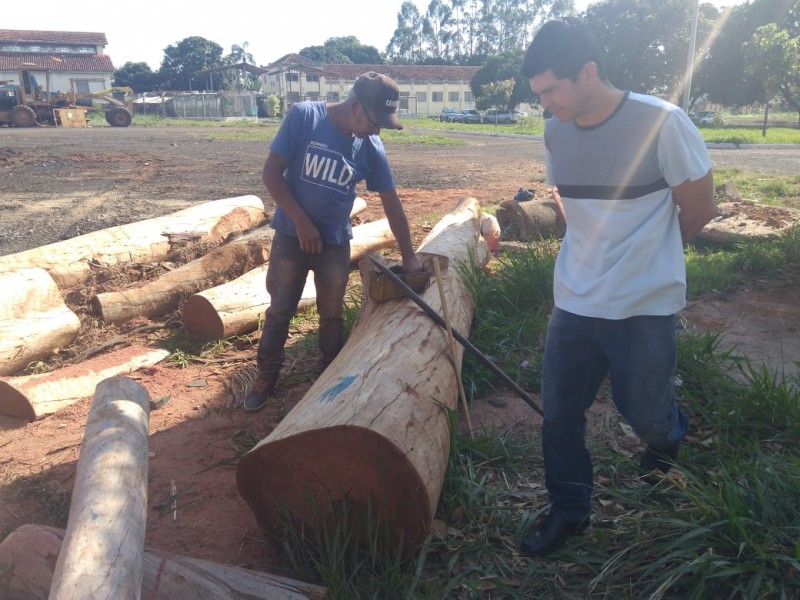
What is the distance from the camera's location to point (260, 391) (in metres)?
4.03

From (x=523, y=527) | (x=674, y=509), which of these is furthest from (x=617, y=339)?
(x=523, y=527)

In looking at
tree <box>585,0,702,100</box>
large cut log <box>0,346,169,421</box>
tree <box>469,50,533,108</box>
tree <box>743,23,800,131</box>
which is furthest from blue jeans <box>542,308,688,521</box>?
tree <box>469,50,533,108</box>

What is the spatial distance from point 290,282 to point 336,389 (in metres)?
1.34

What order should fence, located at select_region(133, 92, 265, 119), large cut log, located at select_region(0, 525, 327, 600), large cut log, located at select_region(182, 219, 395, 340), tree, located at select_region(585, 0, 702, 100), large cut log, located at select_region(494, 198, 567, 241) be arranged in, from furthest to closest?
fence, located at select_region(133, 92, 265, 119) < tree, located at select_region(585, 0, 702, 100) < large cut log, located at select_region(494, 198, 567, 241) < large cut log, located at select_region(182, 219, 395, 340) < large cut log, located at select_region(0, 525, 327, 600)

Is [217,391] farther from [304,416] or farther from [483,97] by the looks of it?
[483,97]

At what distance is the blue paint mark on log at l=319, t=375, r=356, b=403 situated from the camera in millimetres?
2703

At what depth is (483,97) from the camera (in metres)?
48.4

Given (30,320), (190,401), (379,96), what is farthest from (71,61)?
(379,96)

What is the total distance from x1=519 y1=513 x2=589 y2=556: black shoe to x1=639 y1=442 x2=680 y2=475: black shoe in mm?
430

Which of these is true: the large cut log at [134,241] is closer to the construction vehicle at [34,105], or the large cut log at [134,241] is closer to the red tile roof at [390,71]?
the construction vehicle at [34,105]

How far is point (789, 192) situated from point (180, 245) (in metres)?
9.48

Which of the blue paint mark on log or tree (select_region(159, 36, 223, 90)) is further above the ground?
tree (select_region(159, 36, 223, 90))

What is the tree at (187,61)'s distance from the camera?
261ft

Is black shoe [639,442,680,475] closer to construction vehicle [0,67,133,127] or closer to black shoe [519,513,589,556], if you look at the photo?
black shoe [519,513,589,556]
